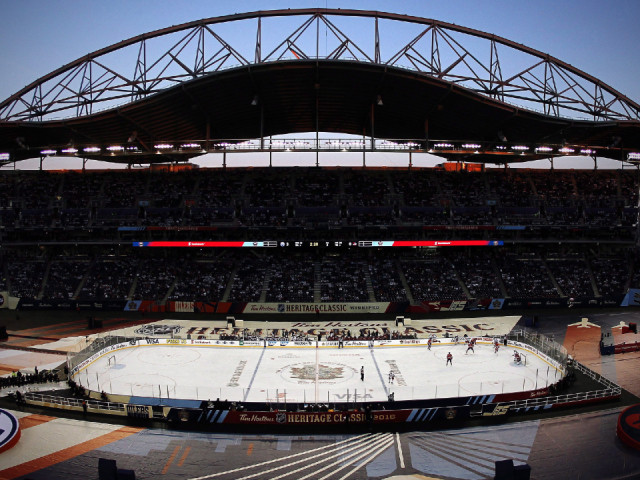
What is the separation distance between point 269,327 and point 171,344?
909 centimetres

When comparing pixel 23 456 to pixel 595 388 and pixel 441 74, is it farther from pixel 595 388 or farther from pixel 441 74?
pixel 441 74

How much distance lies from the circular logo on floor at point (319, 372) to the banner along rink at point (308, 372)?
60 millimetres

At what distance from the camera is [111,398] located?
26562mm

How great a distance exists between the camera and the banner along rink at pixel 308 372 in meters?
27.3

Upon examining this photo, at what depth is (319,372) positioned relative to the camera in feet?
104

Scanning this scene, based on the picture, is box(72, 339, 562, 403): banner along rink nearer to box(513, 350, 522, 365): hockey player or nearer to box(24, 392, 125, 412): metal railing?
box(513, 350, 522, 365): hockey player

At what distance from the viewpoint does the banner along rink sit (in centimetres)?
2728

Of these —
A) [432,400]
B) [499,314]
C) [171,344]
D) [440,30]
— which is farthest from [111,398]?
[440,30]

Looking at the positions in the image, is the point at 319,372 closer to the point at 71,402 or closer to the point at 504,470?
the point at 71,402

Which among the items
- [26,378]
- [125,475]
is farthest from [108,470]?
[26,378]

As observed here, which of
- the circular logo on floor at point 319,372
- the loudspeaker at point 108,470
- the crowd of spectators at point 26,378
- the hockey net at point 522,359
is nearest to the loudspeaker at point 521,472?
the circular logo on floor at point 319,372

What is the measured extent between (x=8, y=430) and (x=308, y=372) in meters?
16.1

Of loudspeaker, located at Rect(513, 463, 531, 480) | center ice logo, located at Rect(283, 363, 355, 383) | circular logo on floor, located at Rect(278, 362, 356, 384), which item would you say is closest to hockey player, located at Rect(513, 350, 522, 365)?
circular logo on floor, located at Rect(278, 362, 356, 384)

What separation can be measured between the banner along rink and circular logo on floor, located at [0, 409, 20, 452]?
4441 mm
